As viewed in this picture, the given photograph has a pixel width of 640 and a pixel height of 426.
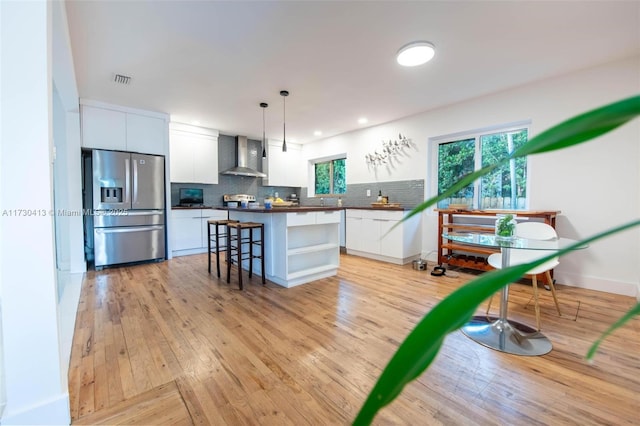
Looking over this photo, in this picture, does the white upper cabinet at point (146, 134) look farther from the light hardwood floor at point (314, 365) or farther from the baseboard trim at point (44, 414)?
the baseboard trim at point (44, 414)

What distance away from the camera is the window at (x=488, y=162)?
354cm

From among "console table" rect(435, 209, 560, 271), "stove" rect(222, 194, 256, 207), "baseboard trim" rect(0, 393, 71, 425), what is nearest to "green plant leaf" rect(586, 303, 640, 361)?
"baseboard trim" rect(0, 393, 71, 425)

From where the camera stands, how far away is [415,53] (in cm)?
253

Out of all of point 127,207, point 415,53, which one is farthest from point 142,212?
point 415,53

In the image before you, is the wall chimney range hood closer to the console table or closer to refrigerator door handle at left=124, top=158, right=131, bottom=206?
refrigerator door handle at left=124, top=158, right=131, bottom=206

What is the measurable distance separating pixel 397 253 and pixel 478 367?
98.1 inches

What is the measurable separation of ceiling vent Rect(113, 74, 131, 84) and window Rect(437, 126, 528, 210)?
4.04m

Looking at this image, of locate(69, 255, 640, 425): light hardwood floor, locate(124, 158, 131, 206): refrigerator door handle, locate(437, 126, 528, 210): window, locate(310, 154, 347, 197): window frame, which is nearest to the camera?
locate(69, 255, 640, 425): light hardwood floor

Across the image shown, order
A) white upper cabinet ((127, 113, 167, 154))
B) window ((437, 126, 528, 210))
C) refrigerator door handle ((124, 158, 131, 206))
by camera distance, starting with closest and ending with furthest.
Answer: window ((437, 126, 528, 210)) → refrigerator door handle ((124, 158, 131, 206)) → white upper cabinet ((127, 113, 167, 154))

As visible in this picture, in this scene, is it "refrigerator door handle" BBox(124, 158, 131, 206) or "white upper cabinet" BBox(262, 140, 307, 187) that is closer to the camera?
"refrigerator door handle" BBox(124, 158, 131, 206)

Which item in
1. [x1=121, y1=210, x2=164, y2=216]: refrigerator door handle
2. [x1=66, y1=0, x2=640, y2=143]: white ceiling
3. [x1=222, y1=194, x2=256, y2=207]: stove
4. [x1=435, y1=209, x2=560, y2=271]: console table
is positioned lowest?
[x1=435, y1=209, x2=560, y2=271]: console table

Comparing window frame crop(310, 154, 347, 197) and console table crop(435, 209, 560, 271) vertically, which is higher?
window frame crop(310, 154, 347, 197)

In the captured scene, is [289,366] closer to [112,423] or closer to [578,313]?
[112,423]

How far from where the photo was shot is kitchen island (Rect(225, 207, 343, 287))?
10.1 feet
